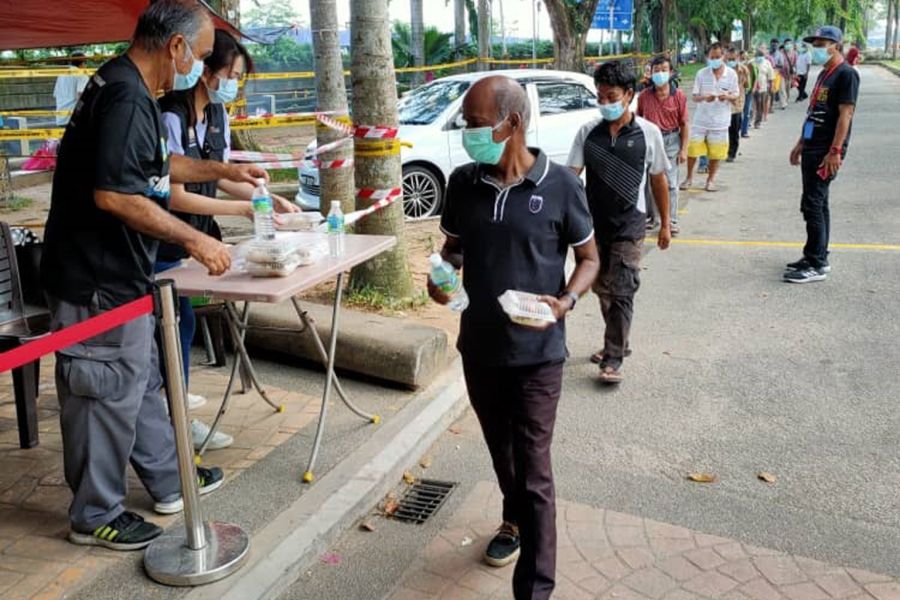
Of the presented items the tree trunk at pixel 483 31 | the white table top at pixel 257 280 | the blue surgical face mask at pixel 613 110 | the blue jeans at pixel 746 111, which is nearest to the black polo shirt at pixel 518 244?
the white table top at pixel 257 280

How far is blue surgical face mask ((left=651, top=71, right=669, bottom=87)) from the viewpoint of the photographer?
8922mm

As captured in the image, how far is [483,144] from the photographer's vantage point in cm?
291

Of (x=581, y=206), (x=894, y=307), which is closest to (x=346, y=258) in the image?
(x=581, y=206)

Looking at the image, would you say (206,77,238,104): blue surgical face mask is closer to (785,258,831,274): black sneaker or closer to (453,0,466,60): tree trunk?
(785,258,831,274): black sneaker

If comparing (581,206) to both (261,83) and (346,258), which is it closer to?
(346,258)

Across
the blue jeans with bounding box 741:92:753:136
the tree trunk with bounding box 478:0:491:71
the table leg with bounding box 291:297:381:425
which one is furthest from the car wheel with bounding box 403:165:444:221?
the tree trunk with bounding box 478:0:491:71

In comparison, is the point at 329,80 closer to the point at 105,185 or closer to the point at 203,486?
the point at 203,486

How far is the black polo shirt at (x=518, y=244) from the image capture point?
9.66 ft

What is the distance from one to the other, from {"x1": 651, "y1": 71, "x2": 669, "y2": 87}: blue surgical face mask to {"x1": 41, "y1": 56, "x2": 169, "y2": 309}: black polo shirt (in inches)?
267

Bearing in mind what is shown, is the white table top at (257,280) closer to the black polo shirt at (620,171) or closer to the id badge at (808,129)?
the black polo shirt at (620,171)

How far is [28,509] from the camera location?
3.72 meters

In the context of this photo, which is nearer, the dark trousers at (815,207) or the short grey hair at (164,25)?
the short grey hair at (164,25)

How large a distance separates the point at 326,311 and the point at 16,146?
11.5 metres

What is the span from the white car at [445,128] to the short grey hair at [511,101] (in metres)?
6.48
